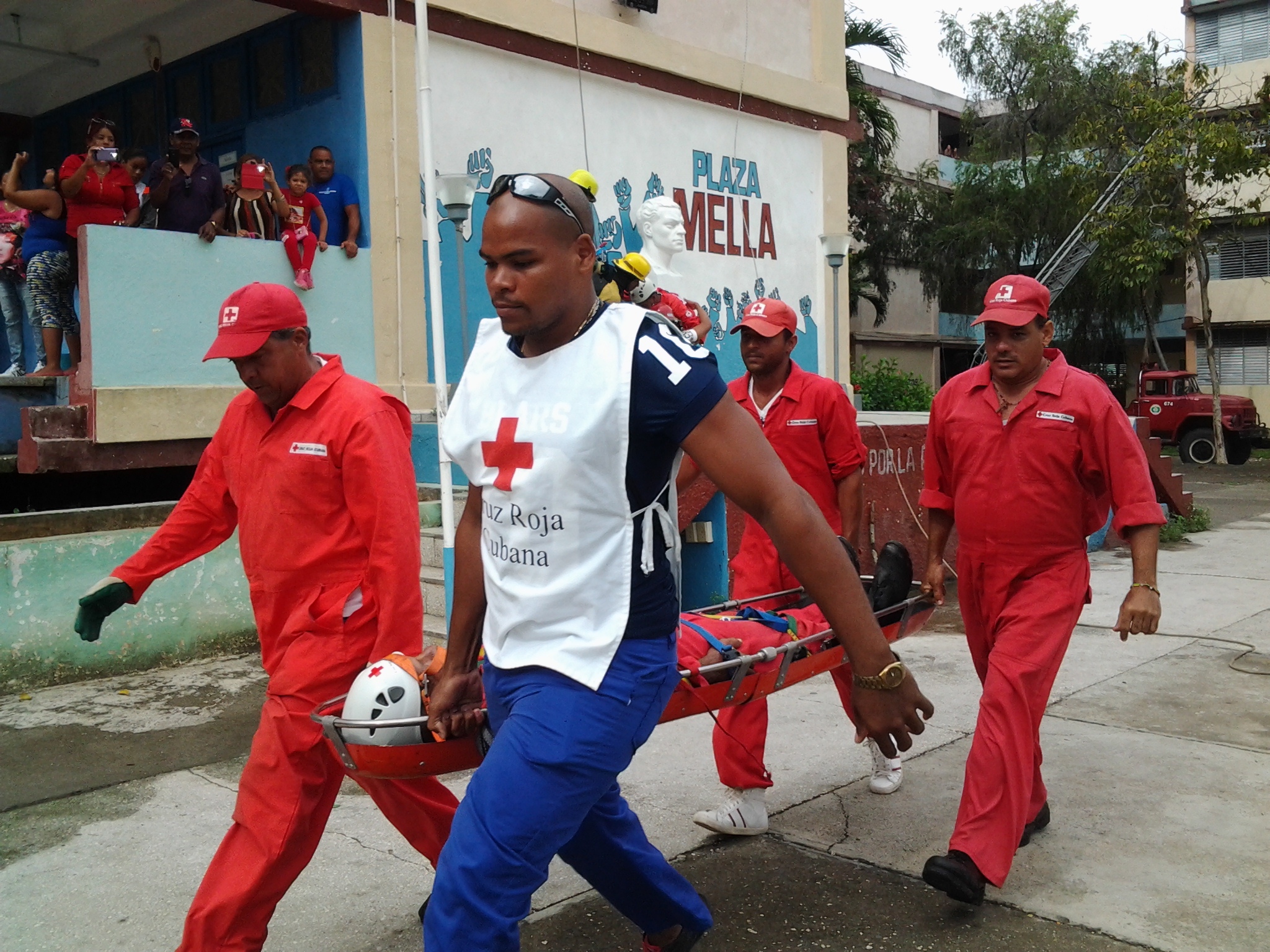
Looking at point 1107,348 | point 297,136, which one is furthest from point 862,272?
point 297,136

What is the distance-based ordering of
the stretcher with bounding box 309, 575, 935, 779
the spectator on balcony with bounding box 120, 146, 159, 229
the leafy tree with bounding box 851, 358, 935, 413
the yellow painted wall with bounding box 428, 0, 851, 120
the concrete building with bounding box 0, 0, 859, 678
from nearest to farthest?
the stretcher with bounding box 309, 575, 935, 779
the concrete building with bounding box 0, 0, 859, 678
the spectator on balcony with bounding box 120, 146, 159, 229
the yellow painted wall with bounding box 428, 0, 851, 120
the leafy tree with bounding box 851, 358, 935, 413

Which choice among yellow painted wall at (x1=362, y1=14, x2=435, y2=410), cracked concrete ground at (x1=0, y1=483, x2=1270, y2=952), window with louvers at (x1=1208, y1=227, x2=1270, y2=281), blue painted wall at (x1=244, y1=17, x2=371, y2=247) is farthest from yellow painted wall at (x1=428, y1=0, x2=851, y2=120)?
window with louvers at (x1=1208, y1=227, x2=1270, y2=281)

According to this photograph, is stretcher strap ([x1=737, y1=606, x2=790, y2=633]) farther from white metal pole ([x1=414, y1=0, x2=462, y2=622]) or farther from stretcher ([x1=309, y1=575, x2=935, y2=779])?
white metal pole ([x1=414, y1=0, x2=462, y2=622])

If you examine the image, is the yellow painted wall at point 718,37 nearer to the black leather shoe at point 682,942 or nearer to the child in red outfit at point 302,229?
the child in red outfit at point 302,229

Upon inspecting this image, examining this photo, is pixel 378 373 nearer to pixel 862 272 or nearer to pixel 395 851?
pixel 395 851

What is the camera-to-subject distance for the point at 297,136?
1038 cm

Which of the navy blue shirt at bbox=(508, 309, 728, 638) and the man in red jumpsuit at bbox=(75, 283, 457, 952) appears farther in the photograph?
the man in red jumpsuit at bbox=(75, 283, 457, 952)

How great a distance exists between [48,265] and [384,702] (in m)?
7.21

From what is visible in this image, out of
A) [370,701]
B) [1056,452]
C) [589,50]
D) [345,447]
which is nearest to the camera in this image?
[370,701]

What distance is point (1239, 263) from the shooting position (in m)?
33.3

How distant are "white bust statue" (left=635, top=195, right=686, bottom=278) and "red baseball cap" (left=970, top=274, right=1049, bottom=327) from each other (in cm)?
792

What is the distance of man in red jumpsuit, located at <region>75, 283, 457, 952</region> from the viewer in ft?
10.5

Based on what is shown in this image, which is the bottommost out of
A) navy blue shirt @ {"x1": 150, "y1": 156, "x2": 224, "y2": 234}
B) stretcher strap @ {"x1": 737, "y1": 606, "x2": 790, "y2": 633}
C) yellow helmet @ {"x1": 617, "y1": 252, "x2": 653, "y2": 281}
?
stretcher strap @ {"x1": 737, "y1": 606, "x2": 790, "y2": 633}

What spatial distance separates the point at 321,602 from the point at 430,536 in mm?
5603
